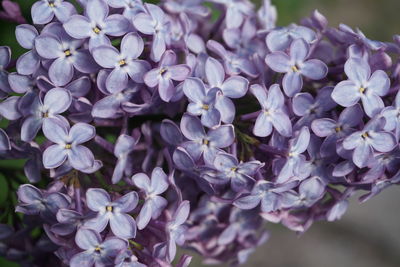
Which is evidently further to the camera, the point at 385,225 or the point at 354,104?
the point at 385,225

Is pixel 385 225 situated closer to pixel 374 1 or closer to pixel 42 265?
pixel 374 1

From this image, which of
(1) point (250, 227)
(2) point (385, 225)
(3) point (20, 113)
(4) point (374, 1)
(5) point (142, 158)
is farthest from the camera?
(4) point (374, 1)

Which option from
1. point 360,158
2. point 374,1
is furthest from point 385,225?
point 360,158

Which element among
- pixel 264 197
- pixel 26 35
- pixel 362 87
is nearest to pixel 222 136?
pixel 264 197

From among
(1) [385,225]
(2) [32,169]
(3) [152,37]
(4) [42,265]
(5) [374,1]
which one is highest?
(3) [152,37]

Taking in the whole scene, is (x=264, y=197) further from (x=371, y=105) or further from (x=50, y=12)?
(x=50, y=12)

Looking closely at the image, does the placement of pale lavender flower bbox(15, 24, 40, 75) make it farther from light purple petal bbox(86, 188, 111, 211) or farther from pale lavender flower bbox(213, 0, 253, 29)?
pale lavender flower bbox(213, 0, 253, 29)

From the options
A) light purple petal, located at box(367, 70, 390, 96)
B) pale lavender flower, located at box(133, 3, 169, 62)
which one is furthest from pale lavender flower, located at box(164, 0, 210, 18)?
light purple petal, located at box(367, 70, 390, 96)
